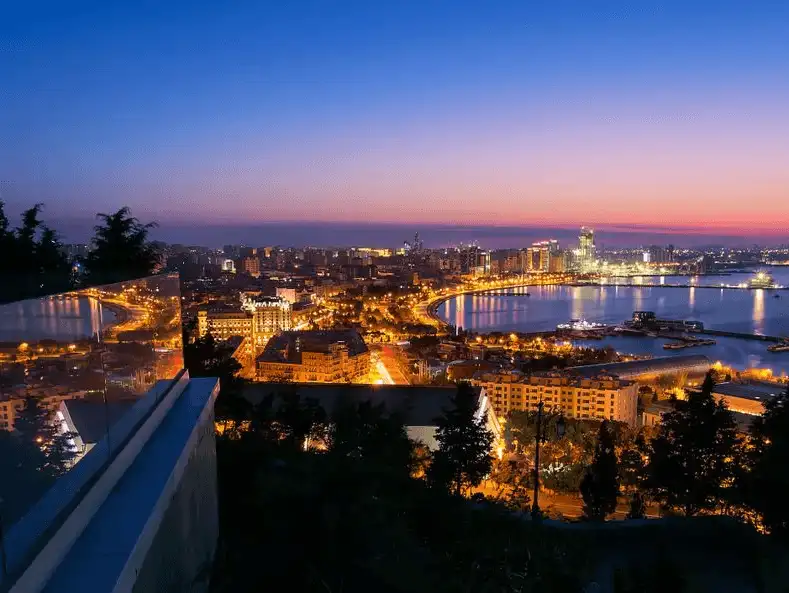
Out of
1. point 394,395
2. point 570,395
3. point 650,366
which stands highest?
point 394,395

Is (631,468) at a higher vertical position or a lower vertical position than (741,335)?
higher

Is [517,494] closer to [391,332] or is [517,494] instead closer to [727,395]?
[727,395]

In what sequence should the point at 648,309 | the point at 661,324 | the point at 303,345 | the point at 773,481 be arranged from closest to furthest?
the point at 773,481
the point at 303,345
the point at 661,324
the point at 648,309

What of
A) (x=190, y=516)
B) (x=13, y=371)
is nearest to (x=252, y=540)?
(x=190, y=516)

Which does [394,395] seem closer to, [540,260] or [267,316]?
[267,316]

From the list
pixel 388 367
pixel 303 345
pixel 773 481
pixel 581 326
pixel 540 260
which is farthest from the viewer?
pixel 540 260

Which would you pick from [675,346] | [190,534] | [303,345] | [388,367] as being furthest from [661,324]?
[190,534]

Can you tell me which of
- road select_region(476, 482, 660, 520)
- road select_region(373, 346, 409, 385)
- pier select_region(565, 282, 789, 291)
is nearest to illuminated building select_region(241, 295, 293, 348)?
road select_region(373, 346, 409, 385)
